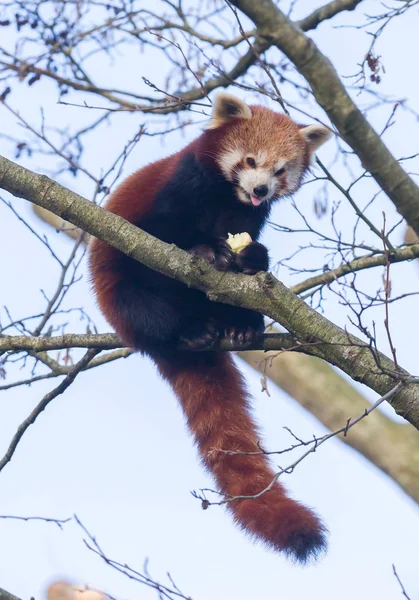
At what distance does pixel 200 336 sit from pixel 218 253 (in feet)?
1.59

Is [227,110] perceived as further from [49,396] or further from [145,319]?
[49,396]

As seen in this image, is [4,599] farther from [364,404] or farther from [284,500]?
[364,404]

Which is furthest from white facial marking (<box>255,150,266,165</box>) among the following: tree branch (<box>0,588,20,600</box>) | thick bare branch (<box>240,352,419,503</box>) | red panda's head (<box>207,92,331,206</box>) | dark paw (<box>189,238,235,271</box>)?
thick bare branch (<box>240,352,419,503</box>)

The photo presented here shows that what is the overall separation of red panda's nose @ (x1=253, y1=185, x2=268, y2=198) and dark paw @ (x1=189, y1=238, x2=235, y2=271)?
48cm

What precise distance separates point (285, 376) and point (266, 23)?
5.45 meters

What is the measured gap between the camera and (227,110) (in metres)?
5.16

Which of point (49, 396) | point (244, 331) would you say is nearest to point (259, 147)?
point (244, 331)

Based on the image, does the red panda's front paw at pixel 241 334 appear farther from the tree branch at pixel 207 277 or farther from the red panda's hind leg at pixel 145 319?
the tree branch at pixel 207 277

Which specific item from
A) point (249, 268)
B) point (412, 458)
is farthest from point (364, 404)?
point (249, 268)

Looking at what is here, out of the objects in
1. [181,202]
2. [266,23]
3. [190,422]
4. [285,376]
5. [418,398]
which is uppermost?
[285,376]

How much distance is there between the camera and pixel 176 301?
4562mm

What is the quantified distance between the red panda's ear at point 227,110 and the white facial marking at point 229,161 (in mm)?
324

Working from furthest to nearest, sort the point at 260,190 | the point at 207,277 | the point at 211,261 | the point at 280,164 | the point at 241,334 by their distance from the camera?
the point at 280,164
the point at 260,190
the point at 241,334
the point at 211,261
the point at 207,277

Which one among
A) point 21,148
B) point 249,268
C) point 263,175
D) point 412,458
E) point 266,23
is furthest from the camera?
point 412,458
